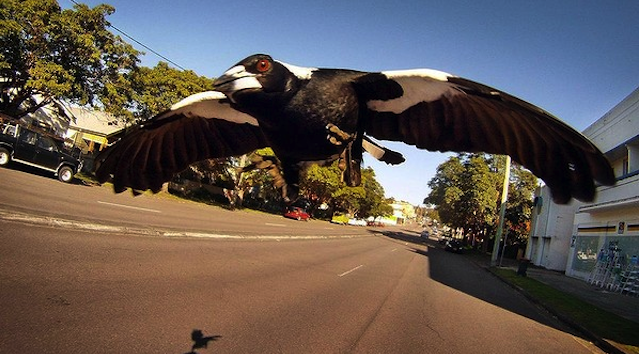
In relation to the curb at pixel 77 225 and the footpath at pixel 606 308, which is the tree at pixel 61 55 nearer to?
the curb at pixel 77 225

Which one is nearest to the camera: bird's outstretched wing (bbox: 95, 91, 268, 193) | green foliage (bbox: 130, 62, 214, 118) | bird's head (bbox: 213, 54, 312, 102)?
bird's head (bbox: 213, 54, 312, 102)

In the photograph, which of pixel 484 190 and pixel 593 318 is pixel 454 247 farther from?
pixel 593 318

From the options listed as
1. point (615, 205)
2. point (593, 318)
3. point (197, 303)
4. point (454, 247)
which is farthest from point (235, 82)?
point (454, 247)

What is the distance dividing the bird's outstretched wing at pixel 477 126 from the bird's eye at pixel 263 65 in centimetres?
48

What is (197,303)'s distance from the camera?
5.81 metres

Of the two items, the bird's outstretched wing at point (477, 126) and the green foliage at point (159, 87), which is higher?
the green foliage at point (159, 87)

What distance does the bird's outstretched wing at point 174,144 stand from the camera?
2639 mm

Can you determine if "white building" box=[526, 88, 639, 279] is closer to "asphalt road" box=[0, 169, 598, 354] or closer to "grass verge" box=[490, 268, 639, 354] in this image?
"grass verge" box=[490, 268, 639, 354]

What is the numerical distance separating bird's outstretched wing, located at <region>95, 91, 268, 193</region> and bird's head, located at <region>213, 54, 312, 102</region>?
0.63m

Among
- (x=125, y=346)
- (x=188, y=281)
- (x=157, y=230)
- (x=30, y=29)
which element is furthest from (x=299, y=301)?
(x=30, y=29)

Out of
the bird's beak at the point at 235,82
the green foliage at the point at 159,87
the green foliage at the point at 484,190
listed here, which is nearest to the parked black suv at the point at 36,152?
the green foliage at the point at 159,87

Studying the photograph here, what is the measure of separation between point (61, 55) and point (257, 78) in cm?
2535

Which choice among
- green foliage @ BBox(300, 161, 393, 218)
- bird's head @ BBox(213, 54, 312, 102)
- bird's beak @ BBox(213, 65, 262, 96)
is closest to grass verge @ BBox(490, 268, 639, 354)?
green foliage @ BBox(300, 161, 393, 218)

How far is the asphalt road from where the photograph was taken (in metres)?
4.32
